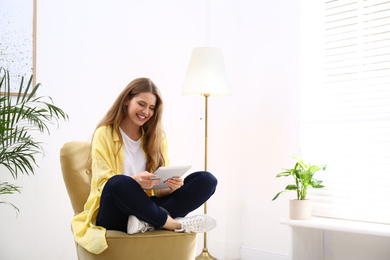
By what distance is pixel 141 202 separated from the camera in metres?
2.00

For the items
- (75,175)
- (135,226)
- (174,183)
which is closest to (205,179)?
(174,183)

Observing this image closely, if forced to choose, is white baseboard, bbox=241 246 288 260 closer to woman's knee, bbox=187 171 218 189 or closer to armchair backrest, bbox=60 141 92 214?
woman's knee, bbox=187 171 218 189

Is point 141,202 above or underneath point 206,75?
underneath

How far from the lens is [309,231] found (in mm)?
3002

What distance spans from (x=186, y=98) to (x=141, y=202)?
5.86 feet

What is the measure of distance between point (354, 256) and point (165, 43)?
2.08 m

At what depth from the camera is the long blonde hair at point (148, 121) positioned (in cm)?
240

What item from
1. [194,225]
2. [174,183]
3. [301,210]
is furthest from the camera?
[301,210]

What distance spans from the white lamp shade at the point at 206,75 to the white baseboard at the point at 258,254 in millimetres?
1264

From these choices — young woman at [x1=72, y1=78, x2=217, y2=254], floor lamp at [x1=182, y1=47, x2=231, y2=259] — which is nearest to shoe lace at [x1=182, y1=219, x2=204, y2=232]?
young woman at [x1=72, y1=78, x2=217, y2=254]

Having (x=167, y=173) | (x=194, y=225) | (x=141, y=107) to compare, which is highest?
(x=141, y=107)

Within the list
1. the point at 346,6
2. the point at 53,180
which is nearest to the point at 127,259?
the point at 53,180

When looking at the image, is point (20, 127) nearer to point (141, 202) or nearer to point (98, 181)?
point (98, 181)

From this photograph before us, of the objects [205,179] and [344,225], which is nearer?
[205,179]
